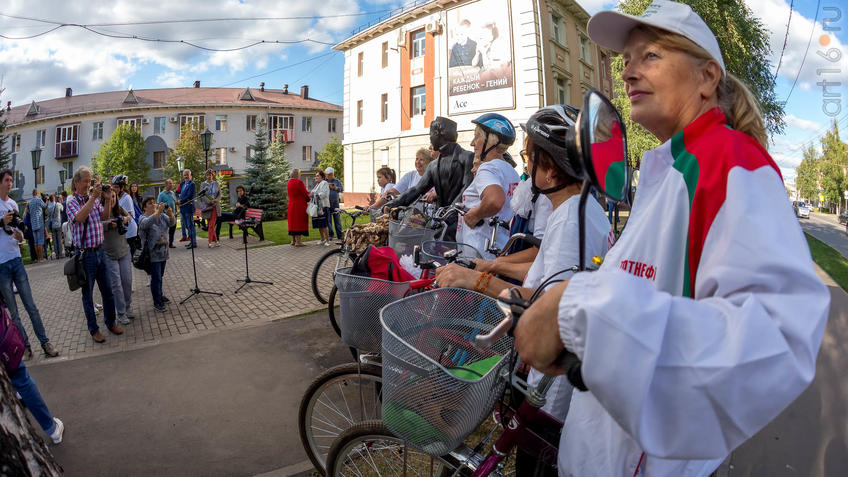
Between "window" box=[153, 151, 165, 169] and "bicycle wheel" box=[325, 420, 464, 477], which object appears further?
"window" box=[153, 151, 165, 169]

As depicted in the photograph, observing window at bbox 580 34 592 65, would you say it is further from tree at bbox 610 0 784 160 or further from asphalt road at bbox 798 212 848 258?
asphalt road at bbox 798 212 848 258

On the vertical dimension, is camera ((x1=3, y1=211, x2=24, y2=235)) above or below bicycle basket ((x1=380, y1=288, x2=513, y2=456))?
above

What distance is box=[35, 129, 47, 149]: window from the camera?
52.5 meters

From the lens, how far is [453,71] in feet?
79.8

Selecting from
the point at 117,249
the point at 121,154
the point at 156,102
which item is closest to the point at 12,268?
the point at 117,249

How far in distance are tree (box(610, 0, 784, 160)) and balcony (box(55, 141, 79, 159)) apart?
55.7 meters

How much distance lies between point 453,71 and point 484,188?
22.4 meters

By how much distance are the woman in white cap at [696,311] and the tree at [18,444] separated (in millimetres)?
1607

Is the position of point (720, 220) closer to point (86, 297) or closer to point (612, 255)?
point (612, 255)

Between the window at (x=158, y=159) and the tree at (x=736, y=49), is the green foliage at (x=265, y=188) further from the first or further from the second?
the window at (x=158, y=159)

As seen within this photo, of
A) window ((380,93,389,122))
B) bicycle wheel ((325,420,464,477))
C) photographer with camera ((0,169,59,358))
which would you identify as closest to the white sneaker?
photographer with camera ((0,169,59,358))

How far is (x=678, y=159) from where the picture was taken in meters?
1.04

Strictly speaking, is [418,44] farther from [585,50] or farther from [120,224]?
[120,224]

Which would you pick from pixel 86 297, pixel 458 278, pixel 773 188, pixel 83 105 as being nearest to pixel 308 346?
pixel 86 297
